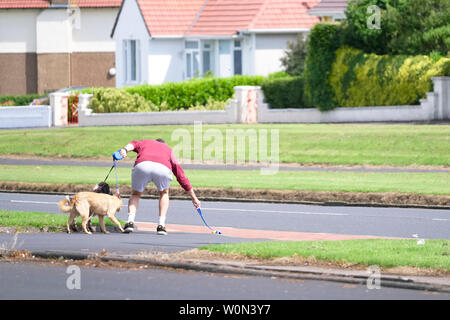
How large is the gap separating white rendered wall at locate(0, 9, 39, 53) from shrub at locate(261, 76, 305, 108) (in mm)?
25780

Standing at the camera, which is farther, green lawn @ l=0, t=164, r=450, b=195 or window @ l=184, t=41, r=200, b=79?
window @ l=184, t=41, r=200, b=79

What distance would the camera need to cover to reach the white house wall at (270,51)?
46906 mm

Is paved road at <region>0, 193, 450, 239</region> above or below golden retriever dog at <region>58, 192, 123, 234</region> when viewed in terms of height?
below

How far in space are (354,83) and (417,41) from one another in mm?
2489

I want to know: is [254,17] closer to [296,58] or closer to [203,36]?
[203,36]

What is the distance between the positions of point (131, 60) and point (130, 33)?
4.55 feet

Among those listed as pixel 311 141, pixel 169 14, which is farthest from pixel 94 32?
pixel 311 141

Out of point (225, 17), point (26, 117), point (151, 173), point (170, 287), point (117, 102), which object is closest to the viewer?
point (170, 287)

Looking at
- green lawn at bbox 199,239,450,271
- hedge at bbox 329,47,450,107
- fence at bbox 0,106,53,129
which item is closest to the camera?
green lawn at bbox 199,239,450,271

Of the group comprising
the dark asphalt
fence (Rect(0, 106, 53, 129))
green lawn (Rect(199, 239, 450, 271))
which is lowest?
green lawn (Rect(199, 239, 450, 271))

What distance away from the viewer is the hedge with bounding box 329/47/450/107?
32781 mm

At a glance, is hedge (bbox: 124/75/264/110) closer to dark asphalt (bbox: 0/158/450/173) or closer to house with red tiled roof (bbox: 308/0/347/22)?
Result: house with red tiled roof (bbox: 308/0/347/22)

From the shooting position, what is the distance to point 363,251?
41.5 feet

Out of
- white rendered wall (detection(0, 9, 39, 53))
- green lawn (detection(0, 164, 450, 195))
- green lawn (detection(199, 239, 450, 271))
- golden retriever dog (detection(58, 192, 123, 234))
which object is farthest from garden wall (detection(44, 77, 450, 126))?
white rendered wall (detection(0, 9, 39, 53))
